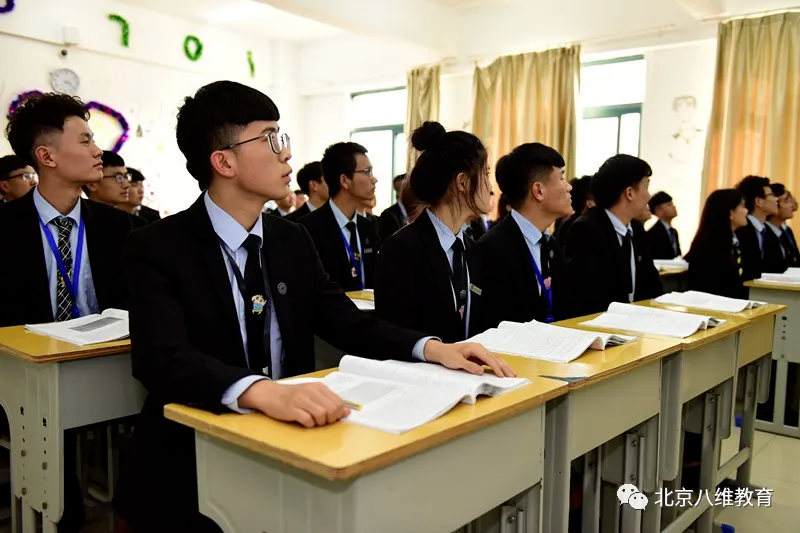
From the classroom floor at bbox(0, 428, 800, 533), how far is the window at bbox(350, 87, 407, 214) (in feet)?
19.6

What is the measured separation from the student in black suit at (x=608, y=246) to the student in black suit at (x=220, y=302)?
145 centimetres

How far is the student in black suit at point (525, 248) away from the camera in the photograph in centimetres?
242

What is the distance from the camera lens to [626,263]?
2938 millimetres

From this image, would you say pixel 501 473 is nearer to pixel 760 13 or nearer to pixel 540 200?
pixel 540 200

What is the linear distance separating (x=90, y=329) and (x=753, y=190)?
476cm

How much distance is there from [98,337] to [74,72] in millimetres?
5911

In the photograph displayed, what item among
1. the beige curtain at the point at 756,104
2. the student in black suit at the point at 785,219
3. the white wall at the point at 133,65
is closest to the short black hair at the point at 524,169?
the student in black suit at the point at 785,219

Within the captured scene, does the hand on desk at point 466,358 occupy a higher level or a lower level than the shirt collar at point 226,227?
lower

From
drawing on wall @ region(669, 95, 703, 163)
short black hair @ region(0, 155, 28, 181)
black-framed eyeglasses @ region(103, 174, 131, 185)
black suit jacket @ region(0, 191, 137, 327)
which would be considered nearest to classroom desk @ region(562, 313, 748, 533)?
black suit jacket @ region(0, 191, 137, 327)

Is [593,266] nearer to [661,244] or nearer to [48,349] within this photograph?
[48,349]

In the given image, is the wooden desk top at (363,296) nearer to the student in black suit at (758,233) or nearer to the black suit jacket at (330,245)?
the black suit jacket at (330,245)

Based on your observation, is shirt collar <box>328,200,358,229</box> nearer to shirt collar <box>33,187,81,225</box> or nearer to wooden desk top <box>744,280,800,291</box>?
shirt collar <box>33,187,81,225</box>

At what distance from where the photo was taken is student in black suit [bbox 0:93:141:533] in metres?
2.31

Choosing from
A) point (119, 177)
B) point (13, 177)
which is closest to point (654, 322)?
point (119, 177)
